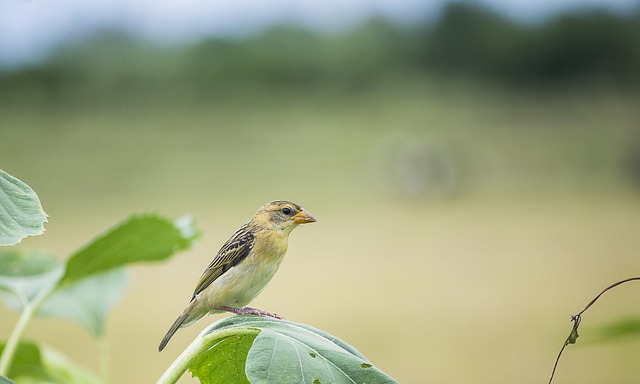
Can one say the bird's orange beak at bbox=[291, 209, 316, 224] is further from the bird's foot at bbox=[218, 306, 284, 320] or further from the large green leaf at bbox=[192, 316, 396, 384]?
the large green leaf at bbox=[192, 316, 396, 384]

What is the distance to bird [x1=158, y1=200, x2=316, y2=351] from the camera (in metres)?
1.40

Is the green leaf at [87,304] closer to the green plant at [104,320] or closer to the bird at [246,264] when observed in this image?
the green plant at [104,320]

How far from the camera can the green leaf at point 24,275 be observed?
146 cm

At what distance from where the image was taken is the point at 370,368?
894 mm

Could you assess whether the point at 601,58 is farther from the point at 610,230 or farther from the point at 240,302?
the point at 240,302

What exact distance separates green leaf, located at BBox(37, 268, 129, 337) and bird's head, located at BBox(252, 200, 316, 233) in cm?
36

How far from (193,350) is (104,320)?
823 millimetres

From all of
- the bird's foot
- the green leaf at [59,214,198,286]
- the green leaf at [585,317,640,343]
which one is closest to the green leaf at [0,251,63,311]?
the green leaf at [59,214,198,286]

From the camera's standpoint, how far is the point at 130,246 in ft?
4.25

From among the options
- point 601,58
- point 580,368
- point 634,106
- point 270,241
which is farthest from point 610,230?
point 270,241

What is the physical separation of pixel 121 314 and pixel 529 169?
1331cm

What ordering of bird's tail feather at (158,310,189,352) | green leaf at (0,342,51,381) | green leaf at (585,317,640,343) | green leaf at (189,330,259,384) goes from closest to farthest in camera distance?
green leaf at (585,317,640,343) → green leaf at (189,330,259,384) → bird's tail feather at (158,310,189,352) → green leaf at (0,342,51,381)

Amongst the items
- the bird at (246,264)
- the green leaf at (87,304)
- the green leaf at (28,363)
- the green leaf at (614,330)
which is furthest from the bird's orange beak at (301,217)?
the green leaf at (614,330)

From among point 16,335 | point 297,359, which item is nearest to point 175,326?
point 16,335
